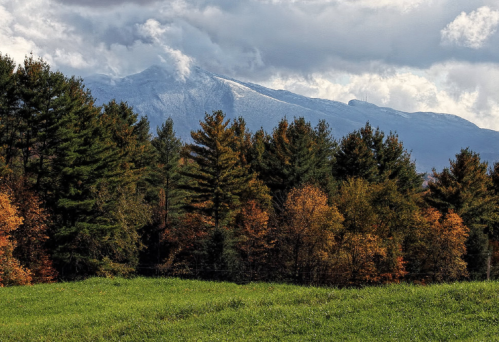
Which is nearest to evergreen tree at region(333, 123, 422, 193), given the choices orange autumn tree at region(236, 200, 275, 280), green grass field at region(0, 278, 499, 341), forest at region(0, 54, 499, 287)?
forest at region(0, 54, 499, 287)

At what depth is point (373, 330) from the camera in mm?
11258

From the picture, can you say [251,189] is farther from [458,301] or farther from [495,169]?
[495,169]

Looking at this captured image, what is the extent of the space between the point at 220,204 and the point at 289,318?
2430cm

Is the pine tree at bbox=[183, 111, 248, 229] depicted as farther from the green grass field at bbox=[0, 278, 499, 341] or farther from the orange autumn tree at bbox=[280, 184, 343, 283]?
the green grass field at bbox=[0, 278, 499, 341]

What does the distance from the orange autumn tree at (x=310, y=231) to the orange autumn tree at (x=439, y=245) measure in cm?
1048

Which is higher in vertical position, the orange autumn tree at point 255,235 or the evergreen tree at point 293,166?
the evergreen tree at point 293,166

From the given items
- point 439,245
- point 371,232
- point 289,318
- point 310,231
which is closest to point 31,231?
point 310,231

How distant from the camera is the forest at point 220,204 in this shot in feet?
95.6

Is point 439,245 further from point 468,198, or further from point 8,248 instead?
point 8,248

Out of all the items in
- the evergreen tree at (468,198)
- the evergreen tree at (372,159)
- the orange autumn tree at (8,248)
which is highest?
the evergreen tree at (372,159)

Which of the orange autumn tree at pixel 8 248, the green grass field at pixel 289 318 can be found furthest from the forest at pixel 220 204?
the green grass field at pixel 289 318

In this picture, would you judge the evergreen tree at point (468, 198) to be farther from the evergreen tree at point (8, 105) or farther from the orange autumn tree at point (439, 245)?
the evergreen tree at point (8, 105)

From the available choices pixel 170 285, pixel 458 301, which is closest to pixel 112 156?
pixel 170 285

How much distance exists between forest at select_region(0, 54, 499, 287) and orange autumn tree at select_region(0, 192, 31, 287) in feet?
0.34
